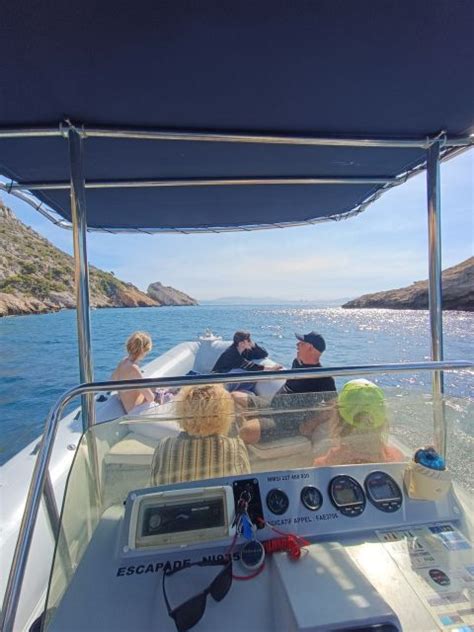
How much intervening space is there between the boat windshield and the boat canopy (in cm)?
89

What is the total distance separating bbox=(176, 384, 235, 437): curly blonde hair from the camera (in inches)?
35.3

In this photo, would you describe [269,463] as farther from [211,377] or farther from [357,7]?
[357,7]

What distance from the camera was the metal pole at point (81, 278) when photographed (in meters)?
1.12

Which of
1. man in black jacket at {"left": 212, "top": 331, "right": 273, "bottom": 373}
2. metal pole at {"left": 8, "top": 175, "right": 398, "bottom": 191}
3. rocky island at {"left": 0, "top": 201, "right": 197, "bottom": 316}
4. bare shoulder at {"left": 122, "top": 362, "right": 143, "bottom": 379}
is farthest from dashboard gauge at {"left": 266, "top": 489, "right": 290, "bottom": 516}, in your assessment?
rocky island at {"left": 0, "top": 201, "right": 197, "bottom": 316}

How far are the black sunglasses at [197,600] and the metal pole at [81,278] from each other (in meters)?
0.65

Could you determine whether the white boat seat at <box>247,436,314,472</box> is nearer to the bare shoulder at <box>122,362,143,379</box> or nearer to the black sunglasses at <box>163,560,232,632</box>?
the black sunglasses at <box>163,560,232,632</box>

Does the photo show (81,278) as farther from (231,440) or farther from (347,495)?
(347,495)

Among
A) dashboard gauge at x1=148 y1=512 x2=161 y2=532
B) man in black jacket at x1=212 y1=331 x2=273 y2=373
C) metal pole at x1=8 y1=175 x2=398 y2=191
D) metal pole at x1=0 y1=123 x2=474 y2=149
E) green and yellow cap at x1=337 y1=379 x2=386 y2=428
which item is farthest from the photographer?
man in black jacket at x1=212 y1=331 x2=273 y2=373

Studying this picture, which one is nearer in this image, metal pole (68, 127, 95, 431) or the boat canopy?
the boat canopy

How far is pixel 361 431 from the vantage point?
0.91 m

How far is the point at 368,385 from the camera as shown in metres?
0.97

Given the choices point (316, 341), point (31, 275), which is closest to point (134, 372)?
point (316, 341)

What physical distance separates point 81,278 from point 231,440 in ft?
2.49

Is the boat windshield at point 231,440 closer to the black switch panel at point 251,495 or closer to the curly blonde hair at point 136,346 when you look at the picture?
the black switch panel at point 251,495
